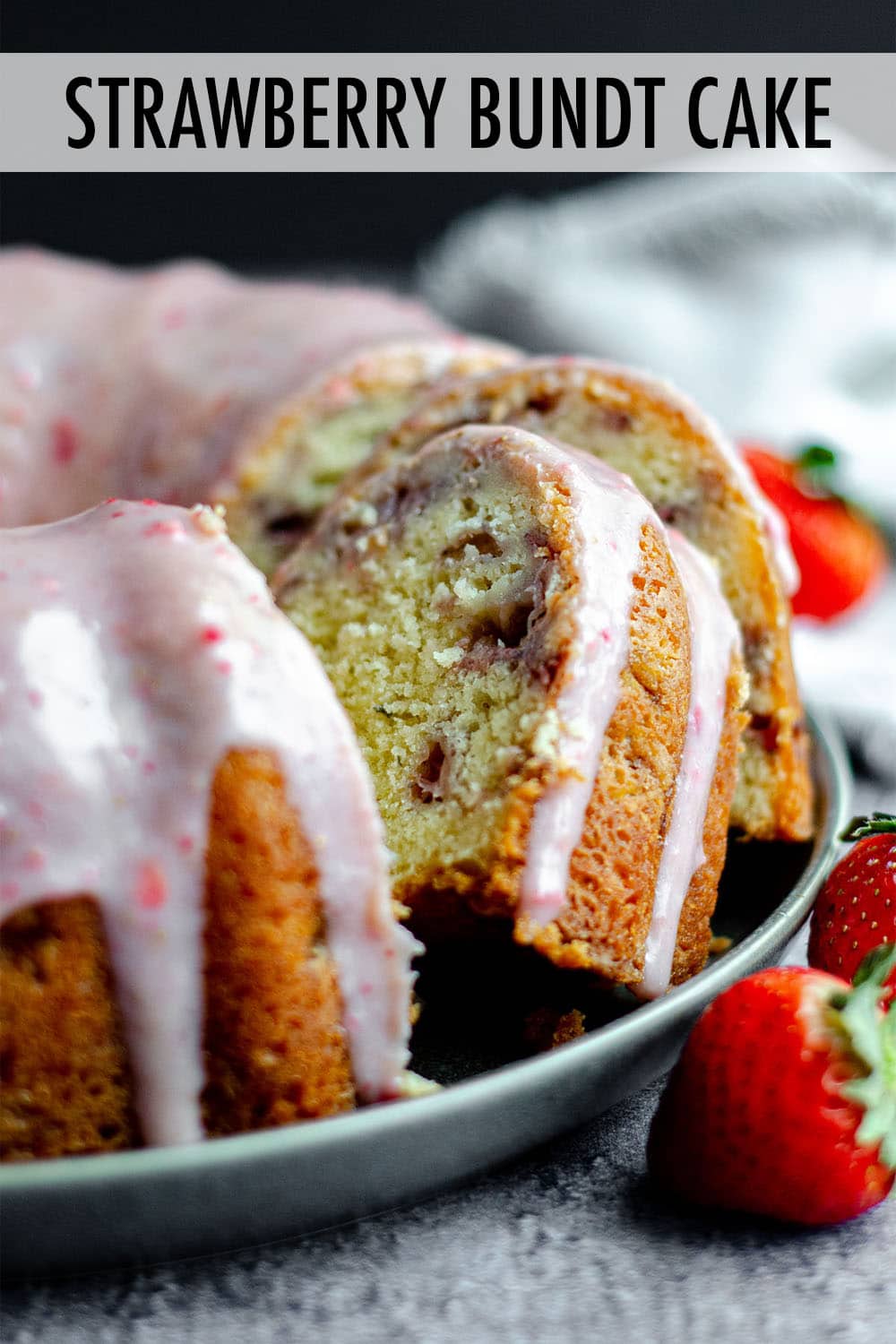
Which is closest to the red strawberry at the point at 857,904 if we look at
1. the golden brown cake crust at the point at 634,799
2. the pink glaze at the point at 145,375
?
the golden brown cake crust at the point at 634,799

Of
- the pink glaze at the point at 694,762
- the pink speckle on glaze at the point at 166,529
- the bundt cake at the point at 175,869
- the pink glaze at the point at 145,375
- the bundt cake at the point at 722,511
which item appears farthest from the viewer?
the pink glaze at the point at 145,375

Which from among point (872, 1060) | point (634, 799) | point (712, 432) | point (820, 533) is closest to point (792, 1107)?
point (872, 1060)

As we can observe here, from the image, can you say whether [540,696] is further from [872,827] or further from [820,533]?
[820,533]

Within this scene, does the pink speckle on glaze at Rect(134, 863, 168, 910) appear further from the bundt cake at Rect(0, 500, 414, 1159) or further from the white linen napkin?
the white linen napkin

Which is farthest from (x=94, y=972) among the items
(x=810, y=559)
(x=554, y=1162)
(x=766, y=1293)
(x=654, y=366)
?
(x=654, y=366)

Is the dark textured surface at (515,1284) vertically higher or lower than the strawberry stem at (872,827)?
lower

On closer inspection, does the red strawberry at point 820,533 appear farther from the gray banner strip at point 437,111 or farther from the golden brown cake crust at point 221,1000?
the golden brown cake crust at point 221,1000

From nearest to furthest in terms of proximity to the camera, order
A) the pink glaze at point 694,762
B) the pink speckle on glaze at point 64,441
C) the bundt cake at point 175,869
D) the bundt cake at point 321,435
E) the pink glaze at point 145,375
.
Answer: the bundt cake at point 175,869 → the pink glaze at point 694,762 → the bundt cake at point 321,435 → the pink glaze at point 145,375 → the pink speckle on glaze at point 64,441
